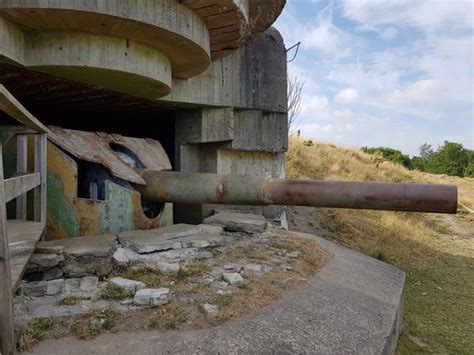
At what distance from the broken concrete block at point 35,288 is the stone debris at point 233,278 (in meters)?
1.35

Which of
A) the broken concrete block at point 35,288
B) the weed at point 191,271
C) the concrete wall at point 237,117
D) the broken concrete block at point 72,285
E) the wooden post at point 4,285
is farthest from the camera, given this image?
the concrete wall at point 237,117

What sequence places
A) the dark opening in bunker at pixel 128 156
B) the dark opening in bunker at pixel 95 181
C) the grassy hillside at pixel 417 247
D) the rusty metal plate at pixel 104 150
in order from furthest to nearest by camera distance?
the dark opening in bunker at pixel 128 156 < the grassy hillside at pixel 417 247 < the dark opening in bunker at pixel 95 181 < the rusty metal plate at pixel 104 150

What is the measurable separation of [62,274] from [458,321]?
4333 millimetres

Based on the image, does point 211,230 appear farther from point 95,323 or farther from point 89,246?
point 95,323

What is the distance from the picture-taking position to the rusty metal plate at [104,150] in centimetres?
412

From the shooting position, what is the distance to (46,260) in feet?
10.2

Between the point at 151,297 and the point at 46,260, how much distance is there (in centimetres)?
92

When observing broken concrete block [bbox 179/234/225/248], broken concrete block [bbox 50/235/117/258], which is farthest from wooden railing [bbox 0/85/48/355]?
broken concrete block [bbox 179/234/225/248]

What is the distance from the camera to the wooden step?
7.13 ft

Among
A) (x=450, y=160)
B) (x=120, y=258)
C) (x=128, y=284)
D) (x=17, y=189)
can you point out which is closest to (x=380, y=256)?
(x=120, y=258)

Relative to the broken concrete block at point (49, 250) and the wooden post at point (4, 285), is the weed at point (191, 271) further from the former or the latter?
the wooden post at point (4, 285)

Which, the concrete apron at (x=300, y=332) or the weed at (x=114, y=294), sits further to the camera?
the weed at (x=114, y=294)

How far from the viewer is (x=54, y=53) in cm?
393

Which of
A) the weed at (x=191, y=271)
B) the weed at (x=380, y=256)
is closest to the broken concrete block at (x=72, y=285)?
the weed at (x=191, y=271)
